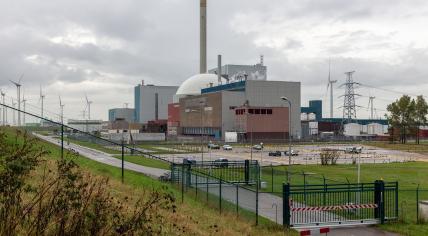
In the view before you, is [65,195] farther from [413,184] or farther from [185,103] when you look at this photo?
[185,103]

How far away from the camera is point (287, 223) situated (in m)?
19.4

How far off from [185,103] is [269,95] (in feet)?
114

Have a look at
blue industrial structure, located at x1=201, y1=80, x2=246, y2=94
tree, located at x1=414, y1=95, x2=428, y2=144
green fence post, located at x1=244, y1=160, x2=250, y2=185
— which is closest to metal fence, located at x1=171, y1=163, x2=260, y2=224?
green fence post, located at x1=244, y1=160, x2=250, y2=185

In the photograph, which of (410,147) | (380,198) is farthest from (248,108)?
(380,198)

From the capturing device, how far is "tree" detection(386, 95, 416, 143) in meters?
141

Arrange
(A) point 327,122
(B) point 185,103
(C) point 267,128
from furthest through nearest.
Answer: (A) point 327,122
(B) point 185,103
(C) point 267,128

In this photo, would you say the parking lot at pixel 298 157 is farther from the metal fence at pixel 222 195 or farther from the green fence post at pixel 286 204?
the green fence post at pixel 286 204

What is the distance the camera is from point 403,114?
14275 centimetres

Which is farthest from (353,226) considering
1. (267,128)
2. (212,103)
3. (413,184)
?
(212,103)

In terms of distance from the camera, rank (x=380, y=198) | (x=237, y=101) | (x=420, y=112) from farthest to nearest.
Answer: (x=237, y=101), (x=420, y=112), (x=380, y=198)

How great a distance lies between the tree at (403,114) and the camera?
462 feet

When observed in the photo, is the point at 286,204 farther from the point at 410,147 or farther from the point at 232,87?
the point at 232,87

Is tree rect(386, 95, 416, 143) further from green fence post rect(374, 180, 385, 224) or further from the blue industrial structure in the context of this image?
green fence post rect(374, 180, 385, 224)

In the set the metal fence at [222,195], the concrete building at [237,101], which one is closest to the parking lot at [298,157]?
the metal fence at [222,195]
